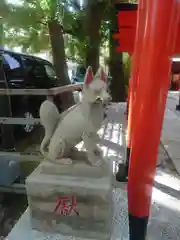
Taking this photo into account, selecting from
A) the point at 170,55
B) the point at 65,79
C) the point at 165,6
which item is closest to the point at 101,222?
the point at 170,55

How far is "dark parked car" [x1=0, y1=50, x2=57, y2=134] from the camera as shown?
9.14ft

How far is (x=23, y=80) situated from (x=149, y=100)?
2.19 metres

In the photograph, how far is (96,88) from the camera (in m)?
1.20

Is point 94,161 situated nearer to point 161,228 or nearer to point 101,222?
point 101,222

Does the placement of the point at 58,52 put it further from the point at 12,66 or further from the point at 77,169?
the point at 77,169

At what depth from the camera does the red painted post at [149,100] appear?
1.01 metres

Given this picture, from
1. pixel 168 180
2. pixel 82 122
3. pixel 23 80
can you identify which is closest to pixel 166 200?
pixel 168 180

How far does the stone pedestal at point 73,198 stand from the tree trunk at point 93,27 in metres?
2.42

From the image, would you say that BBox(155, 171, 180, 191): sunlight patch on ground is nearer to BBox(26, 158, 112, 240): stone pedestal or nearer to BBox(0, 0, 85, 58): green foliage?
BBox(26, 158, 112, 240): stone pedestal

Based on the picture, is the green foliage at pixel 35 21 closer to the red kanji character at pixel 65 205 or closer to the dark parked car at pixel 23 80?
the dark parked car at pixel 23 80

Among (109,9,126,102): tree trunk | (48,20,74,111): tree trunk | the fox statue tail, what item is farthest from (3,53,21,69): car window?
(109,9,126,102): tree trunk

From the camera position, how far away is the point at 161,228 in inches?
60.6

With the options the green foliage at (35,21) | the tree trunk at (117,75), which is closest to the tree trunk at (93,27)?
the green foliage at (35,21)

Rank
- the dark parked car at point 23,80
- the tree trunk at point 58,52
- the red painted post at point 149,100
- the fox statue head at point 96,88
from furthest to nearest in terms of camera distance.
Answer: the tree trunk at point 58,52, the dark parked car at point 23,80, the fox statue head at point 96,88, the red painted post at point 149,100
